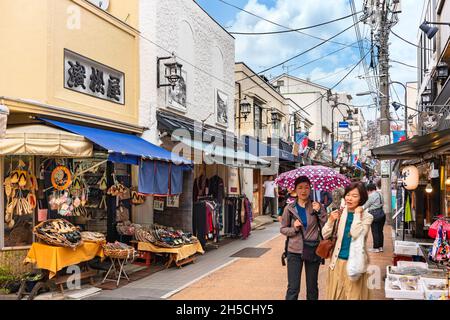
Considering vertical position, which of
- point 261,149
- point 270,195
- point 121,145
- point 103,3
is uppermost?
point 103,3

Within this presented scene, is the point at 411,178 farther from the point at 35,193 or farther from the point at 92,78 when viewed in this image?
the point at 35,193

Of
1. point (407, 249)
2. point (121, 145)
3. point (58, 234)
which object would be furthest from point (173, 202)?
point (407, 249)

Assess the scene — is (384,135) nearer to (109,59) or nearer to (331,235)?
(109,59)

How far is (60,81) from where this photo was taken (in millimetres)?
8867

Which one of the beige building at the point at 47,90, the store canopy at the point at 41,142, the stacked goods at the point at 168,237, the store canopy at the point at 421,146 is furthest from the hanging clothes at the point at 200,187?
the store canopy at the point at 421,146

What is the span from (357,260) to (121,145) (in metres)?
5.57

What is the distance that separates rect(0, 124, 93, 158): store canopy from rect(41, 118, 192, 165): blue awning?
1.01 feet

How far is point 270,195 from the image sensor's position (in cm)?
2130

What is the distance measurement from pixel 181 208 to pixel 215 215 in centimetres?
203

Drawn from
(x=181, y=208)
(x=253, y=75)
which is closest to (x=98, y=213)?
(x=181, y=208)

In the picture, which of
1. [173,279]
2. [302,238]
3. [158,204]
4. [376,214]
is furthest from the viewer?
[376,214]

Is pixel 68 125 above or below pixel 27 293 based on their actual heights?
above

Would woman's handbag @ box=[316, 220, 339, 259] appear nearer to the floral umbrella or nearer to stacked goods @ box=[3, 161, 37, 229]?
the floral umbrella

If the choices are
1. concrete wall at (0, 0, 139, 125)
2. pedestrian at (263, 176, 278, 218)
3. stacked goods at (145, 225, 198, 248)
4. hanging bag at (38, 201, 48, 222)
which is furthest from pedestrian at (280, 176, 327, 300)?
pedestrian at (263, 176, 278, 218)
